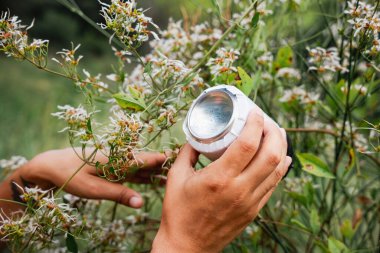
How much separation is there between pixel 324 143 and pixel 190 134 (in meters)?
0.66

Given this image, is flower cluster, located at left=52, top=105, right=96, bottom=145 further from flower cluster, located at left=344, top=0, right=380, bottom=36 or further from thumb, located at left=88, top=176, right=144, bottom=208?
flower cluster, located at left=344, top=0, right=380, bottom=36

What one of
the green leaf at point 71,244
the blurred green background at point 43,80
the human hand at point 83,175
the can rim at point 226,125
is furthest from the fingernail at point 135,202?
the blurred green background at point 43,80

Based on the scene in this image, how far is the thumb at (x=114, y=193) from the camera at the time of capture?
911 mm

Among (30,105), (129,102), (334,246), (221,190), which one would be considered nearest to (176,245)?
(221,190)

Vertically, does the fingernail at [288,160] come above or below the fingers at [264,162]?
below

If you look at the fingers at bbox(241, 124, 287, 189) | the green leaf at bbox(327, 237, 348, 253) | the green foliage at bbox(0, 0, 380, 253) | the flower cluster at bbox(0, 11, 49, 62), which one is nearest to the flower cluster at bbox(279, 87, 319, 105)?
the green foliage at bbox(0, 0, 380, 253)

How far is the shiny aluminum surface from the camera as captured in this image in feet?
2.39

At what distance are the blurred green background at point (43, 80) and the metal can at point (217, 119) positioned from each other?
795mm

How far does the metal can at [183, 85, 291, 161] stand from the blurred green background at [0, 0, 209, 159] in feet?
2.61

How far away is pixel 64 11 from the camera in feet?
18.7

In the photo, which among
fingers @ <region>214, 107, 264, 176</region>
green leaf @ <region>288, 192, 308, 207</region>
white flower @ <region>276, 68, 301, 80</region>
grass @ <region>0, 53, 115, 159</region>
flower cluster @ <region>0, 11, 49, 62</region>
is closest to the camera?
fingers @ <region>214, 107, 264, 176</region>

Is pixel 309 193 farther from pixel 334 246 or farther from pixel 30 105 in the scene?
pixel 30 105

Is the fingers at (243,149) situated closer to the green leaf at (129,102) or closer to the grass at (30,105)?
the green leaf at (129,102)

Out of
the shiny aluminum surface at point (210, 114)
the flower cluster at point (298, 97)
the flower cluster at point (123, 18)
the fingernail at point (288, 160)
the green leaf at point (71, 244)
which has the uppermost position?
the flower cluster at point (123, 18)
